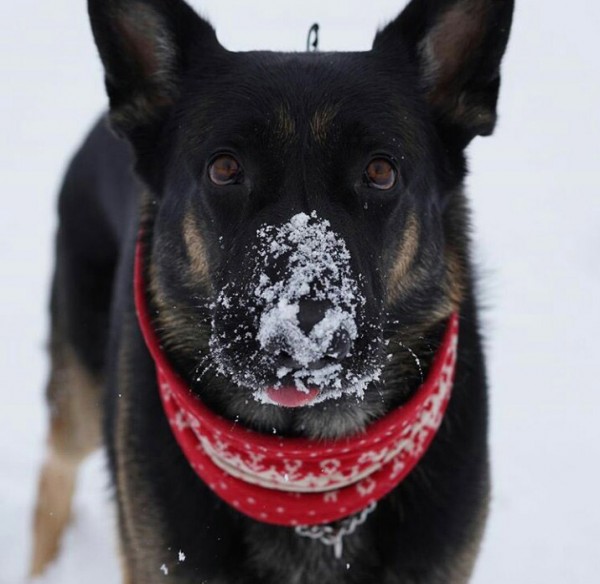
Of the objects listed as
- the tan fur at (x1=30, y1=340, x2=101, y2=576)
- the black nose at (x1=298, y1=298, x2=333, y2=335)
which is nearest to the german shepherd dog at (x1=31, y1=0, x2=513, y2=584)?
the black nose at (x1=298, y1=298, x2=333, y2=335)

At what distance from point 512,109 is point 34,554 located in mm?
5792

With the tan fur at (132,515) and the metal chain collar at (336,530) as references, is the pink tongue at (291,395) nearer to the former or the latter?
the metal chain collar at (336,530)

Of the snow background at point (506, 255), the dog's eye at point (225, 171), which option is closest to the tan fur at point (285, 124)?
the dog's eye at point (225, 171)

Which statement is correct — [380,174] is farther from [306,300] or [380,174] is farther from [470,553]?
[470,553]

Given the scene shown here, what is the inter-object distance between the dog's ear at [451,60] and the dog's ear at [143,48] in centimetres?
62

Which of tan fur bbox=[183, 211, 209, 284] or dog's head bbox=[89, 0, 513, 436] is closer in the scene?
dog's head bbox=[89, 0, 513, 436]

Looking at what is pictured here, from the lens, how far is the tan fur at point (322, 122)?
9.29ft

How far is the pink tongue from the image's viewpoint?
8.76 feet

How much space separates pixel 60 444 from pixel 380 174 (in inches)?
102

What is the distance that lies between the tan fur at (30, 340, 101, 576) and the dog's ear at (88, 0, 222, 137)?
1.72 meters

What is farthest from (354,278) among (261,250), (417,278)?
(417,278)

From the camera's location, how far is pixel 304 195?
9.07 feet

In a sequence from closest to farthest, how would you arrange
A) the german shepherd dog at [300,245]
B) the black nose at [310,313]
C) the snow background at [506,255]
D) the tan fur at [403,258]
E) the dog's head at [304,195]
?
the black nose at [310,313]
the dog's head at [304,195]
the german shepherd dog at [300,245]
the tan fur at [403,258]
the snow background at [506,255]

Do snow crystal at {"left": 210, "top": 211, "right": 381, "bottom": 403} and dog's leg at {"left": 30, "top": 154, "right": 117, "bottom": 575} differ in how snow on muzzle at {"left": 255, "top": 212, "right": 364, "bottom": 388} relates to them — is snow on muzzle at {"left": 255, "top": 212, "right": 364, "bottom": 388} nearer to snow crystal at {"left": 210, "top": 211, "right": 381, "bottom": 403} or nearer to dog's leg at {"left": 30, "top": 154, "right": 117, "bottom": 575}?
snow crystal at {"left": 210, "top": 211, "right": 381, "bottom": 403}
